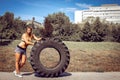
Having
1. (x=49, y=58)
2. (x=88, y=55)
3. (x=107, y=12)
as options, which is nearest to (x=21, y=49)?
(x=49, y=58)

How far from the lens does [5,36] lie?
433 inches

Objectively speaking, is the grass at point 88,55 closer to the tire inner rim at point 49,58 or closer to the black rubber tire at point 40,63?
the tire inner rim at point 49,58

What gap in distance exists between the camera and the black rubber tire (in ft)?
17.1

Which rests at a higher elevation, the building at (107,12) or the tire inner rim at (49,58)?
the building at (107,12)

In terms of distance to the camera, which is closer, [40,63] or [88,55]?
[40,63]

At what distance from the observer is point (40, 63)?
5270mm

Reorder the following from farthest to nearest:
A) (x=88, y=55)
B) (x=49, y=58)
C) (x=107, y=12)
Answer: (x=107, y=12), (x=88, y=55), (x=49, y=58)

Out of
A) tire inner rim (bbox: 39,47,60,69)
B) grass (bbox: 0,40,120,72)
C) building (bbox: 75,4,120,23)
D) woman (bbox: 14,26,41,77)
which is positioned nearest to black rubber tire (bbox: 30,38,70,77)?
woman (bbox: 14,26,41,77)

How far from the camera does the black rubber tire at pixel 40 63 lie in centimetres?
523

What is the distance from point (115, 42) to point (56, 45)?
7.19m

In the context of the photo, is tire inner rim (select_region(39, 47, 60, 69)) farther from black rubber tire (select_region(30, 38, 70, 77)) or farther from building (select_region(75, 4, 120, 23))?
building (select_region(75, 4, 120, 23))

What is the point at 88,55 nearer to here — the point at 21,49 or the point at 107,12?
the point at 21,49

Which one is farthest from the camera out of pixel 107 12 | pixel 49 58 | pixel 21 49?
pixel 107 12

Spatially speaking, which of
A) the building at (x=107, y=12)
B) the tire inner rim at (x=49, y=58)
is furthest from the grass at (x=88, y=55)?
the building at (x=107, y=12)
